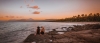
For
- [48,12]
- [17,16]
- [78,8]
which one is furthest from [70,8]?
[17,16]

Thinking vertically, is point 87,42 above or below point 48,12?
below

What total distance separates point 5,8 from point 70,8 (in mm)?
4553

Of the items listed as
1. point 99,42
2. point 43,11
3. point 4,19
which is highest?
point 43,11

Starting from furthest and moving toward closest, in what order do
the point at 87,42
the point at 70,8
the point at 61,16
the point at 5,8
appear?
the point at 61,16
the point at 70,8
the point at 5,8
the point at 87,42

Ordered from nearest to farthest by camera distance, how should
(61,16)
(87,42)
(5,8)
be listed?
(87,42) < (5,8) < (61,16)

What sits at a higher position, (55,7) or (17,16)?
(55,7)

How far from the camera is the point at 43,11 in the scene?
7.61 meters

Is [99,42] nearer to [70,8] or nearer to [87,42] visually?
[87,42]

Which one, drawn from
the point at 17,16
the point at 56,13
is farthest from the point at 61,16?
the point at 17,16

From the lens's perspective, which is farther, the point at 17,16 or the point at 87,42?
the point at 17,16

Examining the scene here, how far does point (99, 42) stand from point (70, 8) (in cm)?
325

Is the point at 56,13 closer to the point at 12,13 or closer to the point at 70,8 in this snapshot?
the point at 70,8

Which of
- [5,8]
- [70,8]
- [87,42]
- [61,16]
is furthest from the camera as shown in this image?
[61,16]

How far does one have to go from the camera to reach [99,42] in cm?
500
